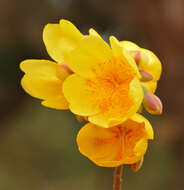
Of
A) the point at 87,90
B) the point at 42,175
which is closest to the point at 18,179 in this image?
the point at 42,175

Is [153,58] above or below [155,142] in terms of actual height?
above

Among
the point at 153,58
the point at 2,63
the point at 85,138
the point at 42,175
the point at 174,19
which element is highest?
the point at 153,58

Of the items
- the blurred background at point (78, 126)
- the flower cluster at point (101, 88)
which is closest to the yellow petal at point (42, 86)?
the flower cluster at point (101, 88)

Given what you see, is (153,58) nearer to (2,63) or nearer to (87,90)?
(87,90)

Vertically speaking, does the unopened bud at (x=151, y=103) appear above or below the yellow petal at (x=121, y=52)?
below

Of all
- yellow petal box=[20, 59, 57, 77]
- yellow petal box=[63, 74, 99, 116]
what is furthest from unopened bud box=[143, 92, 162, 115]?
yellow petal box=[20, 59, 57, 77]

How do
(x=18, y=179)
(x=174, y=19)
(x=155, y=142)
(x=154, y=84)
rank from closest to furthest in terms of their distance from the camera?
(x=154, y=84) → (x=174, y=19) → (x=18, y=179) → (x=155, y=142)

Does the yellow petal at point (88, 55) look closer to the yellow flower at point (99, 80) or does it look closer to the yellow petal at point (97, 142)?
the yellow flower at point (99, 80)

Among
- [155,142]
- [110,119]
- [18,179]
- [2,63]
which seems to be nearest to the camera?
[110,119]
